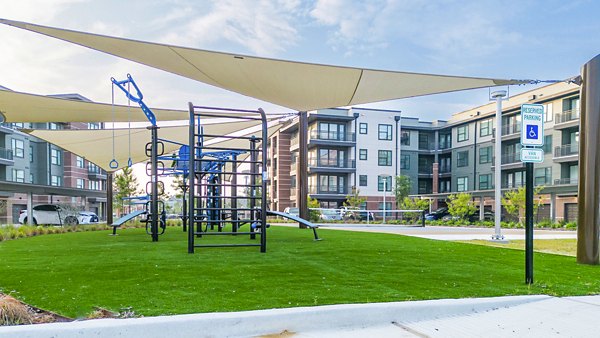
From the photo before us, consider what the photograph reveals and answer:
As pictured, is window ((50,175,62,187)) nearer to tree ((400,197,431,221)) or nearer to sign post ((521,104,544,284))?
tree ((400,197,431,221))

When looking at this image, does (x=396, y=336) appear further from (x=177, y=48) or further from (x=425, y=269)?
(x=177, y=48)

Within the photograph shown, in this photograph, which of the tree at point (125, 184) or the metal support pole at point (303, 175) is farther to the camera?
the tree at point (125, 184)

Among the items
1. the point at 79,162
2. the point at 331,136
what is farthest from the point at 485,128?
the point at 79,162

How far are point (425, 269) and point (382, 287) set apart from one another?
1.69 metres

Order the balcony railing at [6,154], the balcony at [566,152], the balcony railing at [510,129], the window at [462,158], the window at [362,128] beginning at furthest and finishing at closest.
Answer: the window at [462,158] < the window at [362,128] < the balcony railing at [510,129] < the balcony railing at [6,154] < the balcony at [566,152]

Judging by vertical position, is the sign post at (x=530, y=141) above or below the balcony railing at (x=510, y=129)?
below

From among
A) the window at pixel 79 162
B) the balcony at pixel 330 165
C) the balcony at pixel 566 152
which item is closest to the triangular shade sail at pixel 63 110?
the balcony at pixel 330 165

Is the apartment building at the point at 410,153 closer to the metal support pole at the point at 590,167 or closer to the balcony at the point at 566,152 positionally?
the balcony at the point at 566,152

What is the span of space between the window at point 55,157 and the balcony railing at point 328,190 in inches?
1051

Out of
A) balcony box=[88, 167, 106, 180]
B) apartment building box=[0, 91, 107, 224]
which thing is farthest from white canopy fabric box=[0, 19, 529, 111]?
balcony box=[88, 167, 106, 180]

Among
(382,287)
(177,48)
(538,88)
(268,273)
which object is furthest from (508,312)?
(538,88)

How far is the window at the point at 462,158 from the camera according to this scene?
45.8m

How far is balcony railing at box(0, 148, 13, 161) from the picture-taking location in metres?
37.3

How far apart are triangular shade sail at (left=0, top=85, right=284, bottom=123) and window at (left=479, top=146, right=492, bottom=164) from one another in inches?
1387
